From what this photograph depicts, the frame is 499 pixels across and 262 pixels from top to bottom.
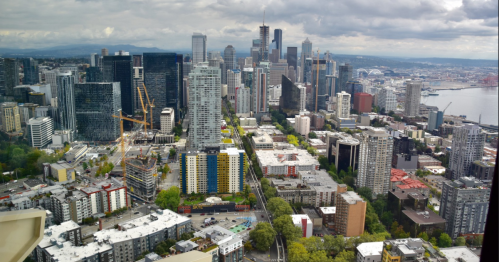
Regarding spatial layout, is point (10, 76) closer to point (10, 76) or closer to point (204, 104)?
point (10, 76)

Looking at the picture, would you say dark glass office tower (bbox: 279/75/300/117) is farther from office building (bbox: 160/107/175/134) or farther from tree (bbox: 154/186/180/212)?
tree (bbox: 154/186/180/212)

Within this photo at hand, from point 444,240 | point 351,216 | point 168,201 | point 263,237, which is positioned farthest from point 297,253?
point 168,201

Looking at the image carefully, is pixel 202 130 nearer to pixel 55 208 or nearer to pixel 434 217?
pixel 55 208

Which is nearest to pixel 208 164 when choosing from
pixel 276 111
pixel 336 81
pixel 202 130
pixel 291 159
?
pixel 202 130

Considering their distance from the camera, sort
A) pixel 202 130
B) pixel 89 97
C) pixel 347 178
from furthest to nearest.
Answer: pixel 89 97, pixel 202 130, pixel 347 178

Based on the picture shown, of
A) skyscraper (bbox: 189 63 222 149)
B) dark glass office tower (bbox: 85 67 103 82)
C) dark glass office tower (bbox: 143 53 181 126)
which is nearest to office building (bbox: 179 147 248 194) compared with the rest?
skyscraper (bbox: 189 63 222 149)

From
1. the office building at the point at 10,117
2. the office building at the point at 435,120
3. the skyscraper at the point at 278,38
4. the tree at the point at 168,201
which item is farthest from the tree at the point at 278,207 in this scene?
the skyscraper at the point at 278,38
